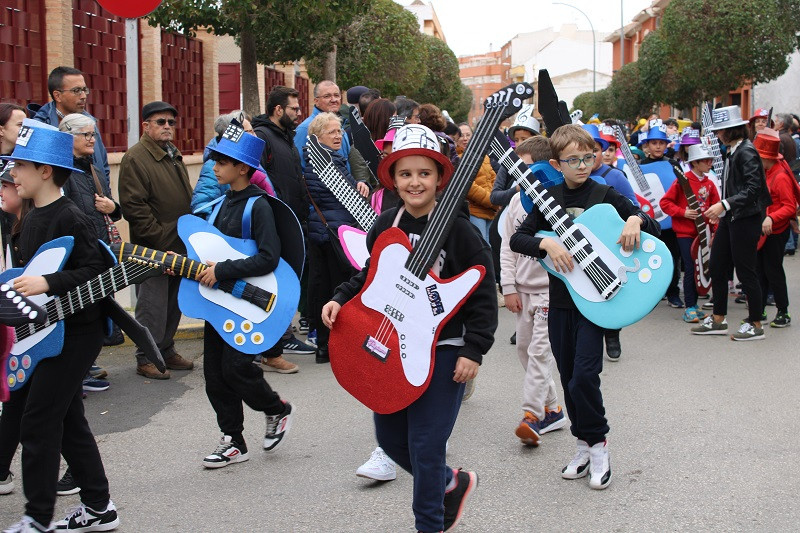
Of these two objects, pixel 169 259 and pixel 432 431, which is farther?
pixel 169 259

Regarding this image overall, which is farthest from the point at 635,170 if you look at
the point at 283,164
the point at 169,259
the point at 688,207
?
the point at 169,259

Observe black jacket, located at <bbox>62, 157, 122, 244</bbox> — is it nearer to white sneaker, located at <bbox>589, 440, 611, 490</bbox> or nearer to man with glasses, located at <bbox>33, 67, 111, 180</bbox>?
man with glasses, located at <bbox>33, 67, 111, 180</bbox>

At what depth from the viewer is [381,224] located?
4145 mm

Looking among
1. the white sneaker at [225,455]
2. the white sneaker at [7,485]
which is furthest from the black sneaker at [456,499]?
the white sneaker at [7,485]

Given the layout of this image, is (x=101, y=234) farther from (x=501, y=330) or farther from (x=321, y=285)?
(x=501, y=330)

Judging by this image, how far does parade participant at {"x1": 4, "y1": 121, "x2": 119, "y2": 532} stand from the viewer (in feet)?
13.4

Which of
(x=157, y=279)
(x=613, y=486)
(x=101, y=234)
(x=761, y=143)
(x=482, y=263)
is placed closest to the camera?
(x=482, y=263)

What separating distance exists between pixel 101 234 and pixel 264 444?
2.16m

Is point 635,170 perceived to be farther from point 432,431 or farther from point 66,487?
point 66,487

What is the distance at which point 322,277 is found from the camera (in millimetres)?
8023

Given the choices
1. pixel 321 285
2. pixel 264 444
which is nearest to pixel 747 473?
pixel 264 444

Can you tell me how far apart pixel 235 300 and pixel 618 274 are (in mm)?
2017

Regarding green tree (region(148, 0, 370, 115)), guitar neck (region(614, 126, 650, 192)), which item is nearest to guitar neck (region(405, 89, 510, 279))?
guitar neck (region(614, 126, 650, 192))

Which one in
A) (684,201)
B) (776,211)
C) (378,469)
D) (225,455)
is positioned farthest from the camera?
(684,201)
